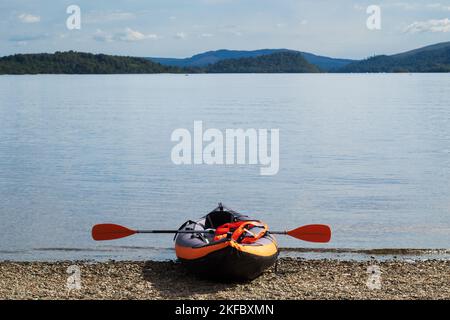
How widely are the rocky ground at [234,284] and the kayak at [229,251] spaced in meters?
0.27

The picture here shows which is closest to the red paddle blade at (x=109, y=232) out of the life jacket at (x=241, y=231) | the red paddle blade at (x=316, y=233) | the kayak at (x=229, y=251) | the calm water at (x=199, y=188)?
the calm water at (x=199, y=188)

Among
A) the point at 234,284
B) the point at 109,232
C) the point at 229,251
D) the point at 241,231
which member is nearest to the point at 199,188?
the point at 109,232

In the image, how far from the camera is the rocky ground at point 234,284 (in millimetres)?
13031

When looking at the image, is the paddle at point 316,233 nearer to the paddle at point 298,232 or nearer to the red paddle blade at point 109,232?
the paddle at point 298,232

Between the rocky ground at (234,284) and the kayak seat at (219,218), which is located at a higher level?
the kayak seat at (219,218)

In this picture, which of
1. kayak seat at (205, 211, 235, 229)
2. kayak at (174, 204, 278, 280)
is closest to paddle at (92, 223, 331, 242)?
kayak seat at (205, 211, 235, 229)

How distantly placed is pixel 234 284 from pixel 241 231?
1.03 metres

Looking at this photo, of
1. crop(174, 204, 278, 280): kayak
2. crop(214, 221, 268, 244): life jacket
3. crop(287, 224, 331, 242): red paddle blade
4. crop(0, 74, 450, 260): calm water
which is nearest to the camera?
crop(174, 204, 278, 280): kayak

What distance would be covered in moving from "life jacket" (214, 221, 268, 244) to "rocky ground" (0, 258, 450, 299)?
0.83 metres

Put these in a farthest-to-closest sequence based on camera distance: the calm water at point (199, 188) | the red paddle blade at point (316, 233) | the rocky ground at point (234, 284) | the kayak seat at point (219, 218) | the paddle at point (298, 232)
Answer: the calm water at point (199, 188) → the red paddle blade at point (316, 233) → the paddle at point (298, 232) → the kayak seat at point (219, 218) → the rocky ground at point (234, 284)

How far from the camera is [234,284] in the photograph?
13922mm

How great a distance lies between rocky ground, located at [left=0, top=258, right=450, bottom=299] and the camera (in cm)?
1303

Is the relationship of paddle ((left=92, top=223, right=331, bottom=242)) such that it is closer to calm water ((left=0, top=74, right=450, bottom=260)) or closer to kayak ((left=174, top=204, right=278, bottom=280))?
calm water ((left=0, top=74, right=450, bottom=260))
